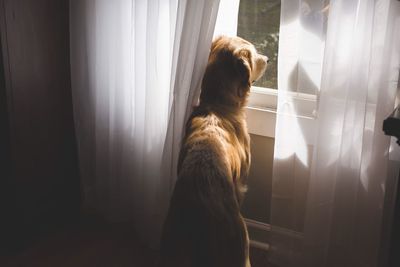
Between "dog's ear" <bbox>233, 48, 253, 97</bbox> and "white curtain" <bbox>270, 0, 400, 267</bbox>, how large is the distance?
126 mm

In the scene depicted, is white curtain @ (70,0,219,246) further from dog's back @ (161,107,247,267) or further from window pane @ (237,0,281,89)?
dog's back @ (161,107,247,267)

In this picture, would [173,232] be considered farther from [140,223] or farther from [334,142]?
[140,223]

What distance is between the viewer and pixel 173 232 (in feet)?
4.40

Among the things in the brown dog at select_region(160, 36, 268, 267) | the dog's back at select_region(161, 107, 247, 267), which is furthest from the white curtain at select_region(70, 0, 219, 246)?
the dog's back at select_region(161, 107, 247, 267)

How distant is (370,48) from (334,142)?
376 mm

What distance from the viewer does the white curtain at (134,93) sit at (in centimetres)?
184

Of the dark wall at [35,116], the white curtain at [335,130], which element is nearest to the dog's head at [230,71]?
the white curtain at [335,130]

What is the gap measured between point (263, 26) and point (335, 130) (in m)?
0.59

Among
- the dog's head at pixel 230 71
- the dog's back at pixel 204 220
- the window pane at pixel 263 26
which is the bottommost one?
the dog's back at pixel 204 220

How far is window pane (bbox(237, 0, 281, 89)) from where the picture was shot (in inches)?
74.2

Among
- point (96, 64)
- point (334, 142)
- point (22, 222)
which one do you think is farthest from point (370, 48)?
point (22, 222)

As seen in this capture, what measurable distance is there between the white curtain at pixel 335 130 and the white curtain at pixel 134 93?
399mm

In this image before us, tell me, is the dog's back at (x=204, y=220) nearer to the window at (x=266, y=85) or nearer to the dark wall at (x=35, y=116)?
the window at (x=266, y=85)

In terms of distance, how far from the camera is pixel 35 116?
2.08 meters
